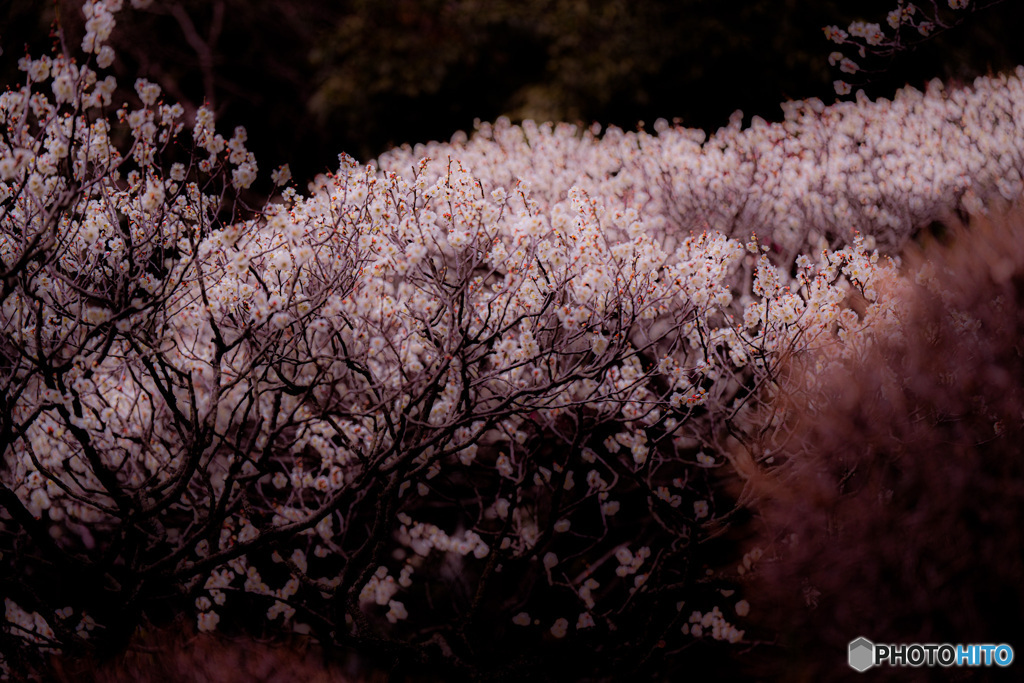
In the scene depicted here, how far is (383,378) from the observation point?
4137 mm

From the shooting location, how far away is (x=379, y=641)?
12.6 ft

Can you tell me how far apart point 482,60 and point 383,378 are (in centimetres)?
866

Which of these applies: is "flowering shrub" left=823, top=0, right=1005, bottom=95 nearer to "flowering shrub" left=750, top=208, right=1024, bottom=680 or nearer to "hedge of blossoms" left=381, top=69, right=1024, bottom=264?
"hedge of blossoms" left=381, top=69, right=1024, bottom=264

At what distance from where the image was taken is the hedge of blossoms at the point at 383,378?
10.8 ft

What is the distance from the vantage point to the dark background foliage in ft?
28.1

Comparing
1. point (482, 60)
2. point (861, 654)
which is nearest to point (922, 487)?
point (861, 654)

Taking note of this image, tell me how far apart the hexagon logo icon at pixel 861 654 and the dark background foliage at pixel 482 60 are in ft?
15.6

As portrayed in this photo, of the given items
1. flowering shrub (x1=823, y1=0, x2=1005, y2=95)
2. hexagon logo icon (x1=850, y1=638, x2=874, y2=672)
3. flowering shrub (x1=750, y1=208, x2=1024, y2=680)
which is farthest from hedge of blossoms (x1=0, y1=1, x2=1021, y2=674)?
hexagon logo icon (x1=850, y1=638, x2=874, y2=672)

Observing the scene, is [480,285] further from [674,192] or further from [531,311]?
[674,192]

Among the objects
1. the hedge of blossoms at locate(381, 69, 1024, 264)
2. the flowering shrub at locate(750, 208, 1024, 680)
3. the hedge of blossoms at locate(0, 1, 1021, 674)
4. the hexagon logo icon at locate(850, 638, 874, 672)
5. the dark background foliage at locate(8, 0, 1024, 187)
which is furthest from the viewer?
the dark background foliage at locate(8, 0, 1024, 187)

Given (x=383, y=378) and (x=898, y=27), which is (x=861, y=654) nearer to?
(x=383, y=378)

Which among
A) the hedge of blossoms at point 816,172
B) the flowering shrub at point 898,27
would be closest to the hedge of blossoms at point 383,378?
the hedge of blossoms at point 816,172

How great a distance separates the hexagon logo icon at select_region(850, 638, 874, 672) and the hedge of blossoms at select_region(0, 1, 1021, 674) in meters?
1.14

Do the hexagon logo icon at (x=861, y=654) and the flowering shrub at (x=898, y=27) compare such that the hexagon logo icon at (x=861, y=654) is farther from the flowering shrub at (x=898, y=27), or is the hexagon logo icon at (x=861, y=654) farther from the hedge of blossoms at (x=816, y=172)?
the flowering shrub at (x=898, y=27)
